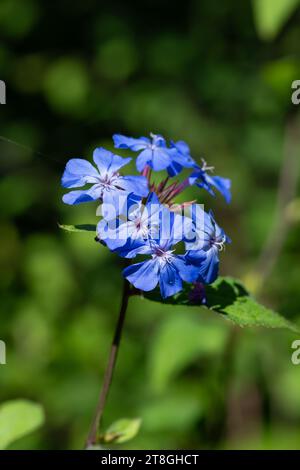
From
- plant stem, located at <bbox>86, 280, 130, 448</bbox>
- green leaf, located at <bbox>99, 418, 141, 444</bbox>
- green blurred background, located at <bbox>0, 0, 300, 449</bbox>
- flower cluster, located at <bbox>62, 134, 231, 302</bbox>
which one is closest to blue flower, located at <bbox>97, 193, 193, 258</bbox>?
flower cluster, located at <bbox>62, 134, 231, 302</bbox>

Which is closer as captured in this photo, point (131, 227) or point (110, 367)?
point (131, 227)

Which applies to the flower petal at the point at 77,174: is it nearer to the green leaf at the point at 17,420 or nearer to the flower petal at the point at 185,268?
the flower petal at the point at 185,268

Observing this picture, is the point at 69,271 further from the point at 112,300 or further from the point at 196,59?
the point at 196,59

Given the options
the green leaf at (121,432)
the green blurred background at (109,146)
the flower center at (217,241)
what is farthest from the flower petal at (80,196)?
the green blurred background at (109,146)

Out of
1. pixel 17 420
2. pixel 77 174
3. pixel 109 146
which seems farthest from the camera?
pixel 109 146

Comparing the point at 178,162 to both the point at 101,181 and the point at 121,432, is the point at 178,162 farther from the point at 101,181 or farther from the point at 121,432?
the point at 121,432

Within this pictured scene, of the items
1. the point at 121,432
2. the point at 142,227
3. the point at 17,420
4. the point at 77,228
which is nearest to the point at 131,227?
the point at 142,227

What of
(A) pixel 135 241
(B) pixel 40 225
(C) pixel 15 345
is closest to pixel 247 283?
(A) pixel 135 241
